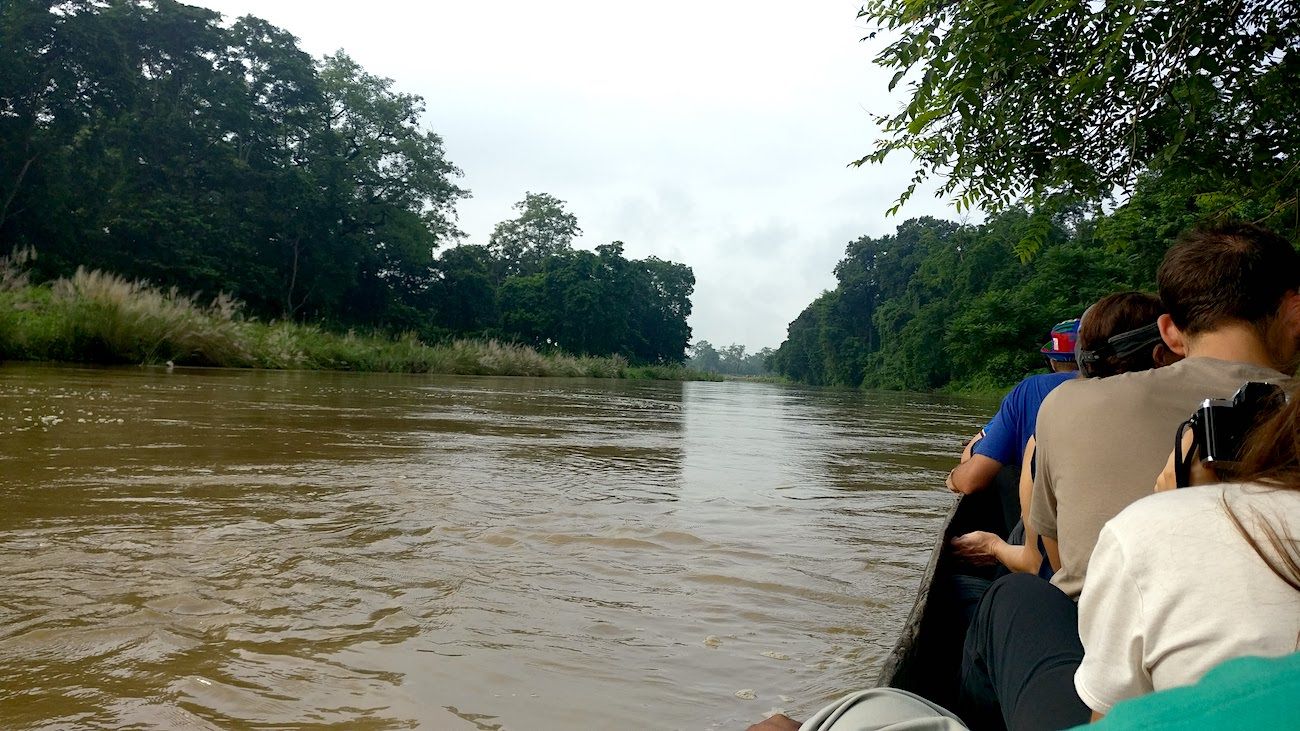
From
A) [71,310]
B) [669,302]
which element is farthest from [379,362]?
[669,302]

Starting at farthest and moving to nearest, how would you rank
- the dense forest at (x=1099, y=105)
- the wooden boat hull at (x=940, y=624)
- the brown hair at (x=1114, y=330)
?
the dense forest at (x=1099, y=105)
the brown hair at (x=1114, y=330)
the wooden boat hull at (x=940, y=624)

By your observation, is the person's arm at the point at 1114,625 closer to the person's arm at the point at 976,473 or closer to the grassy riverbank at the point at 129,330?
the person's arm at the point at 976,473

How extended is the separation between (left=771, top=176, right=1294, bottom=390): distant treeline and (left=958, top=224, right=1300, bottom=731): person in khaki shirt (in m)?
3.26

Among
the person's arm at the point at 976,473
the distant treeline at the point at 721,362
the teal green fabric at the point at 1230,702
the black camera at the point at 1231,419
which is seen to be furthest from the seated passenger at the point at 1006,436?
the distant treeline at the point at 721,362

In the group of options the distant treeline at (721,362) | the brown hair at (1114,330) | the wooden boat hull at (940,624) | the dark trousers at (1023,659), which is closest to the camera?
the dark trousers at (1023,659)

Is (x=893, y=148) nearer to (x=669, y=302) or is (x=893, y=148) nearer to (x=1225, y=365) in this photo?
(x=1225, y=365)

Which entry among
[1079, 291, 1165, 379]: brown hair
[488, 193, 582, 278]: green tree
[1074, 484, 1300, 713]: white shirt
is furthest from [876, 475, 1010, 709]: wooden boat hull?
[488, 193, 582, 278]: green tree

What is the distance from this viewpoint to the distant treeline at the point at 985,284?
A: 5.98 metres

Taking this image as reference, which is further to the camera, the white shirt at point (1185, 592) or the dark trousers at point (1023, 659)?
the dark trousers at point (1023, 659)

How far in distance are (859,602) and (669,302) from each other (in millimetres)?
73648

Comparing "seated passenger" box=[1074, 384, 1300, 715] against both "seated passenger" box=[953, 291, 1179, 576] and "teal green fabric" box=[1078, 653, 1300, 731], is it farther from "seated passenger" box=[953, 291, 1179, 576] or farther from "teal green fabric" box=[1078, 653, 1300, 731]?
"seated passenger" box=[953, 291, 1179, 576]

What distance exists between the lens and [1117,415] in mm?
1571

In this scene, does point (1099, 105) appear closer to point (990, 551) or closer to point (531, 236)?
point (990, 551)

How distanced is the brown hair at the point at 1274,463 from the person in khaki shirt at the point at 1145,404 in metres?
0.65
